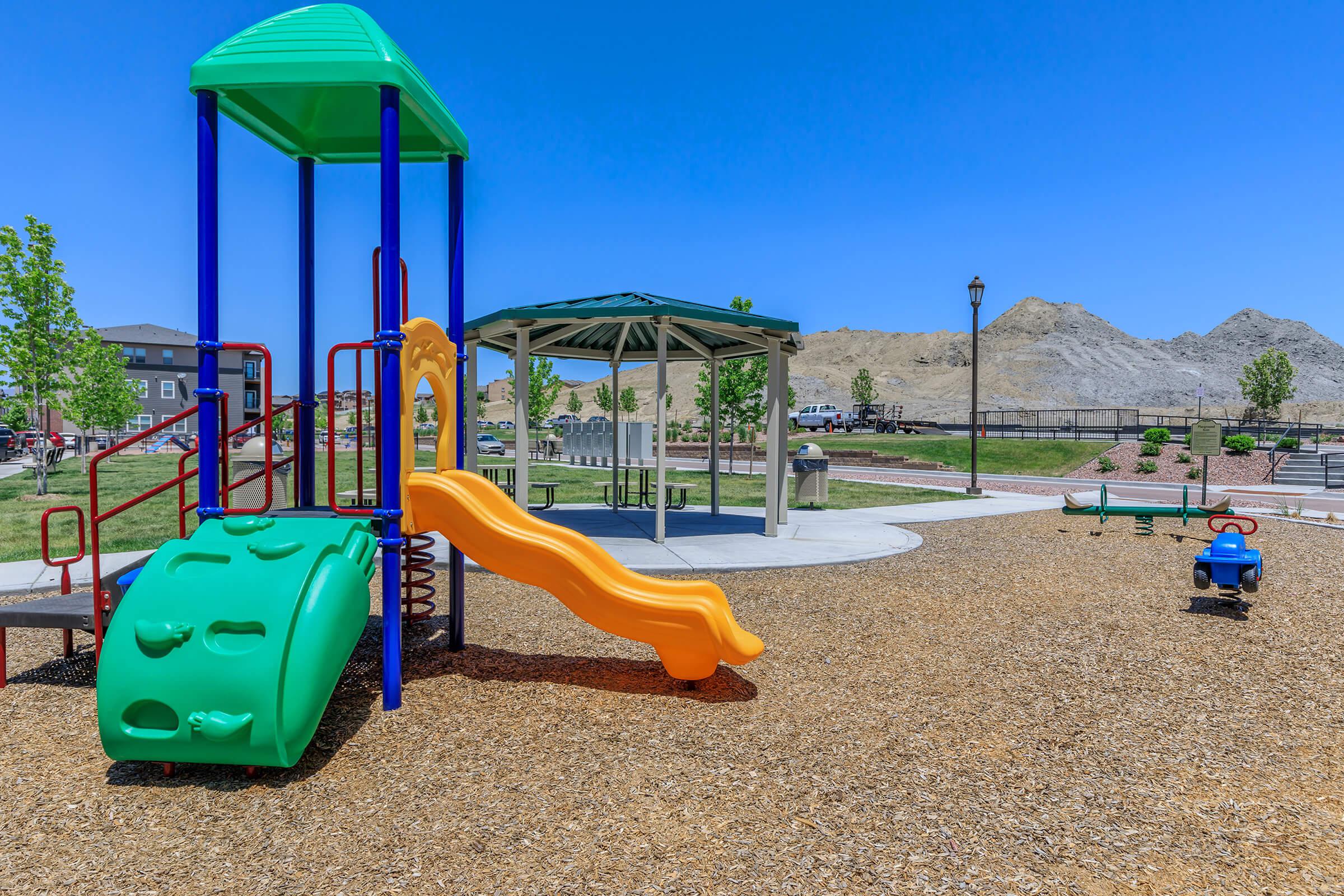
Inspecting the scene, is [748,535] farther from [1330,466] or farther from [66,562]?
[1330,466]

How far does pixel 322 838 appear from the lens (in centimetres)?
310

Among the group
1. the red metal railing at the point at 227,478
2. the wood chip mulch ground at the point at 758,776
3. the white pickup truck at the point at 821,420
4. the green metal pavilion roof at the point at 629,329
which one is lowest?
the wood chip mulch ground at the point at 758,776

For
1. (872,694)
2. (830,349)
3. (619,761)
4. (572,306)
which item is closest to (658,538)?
(572,306)

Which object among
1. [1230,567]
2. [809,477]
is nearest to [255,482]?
[809,477]

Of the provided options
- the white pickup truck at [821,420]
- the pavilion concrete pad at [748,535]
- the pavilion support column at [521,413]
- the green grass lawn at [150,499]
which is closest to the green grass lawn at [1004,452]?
the green grass lawn at [150,499]

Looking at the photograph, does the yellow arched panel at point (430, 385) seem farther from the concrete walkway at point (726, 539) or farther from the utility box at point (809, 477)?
the utility box at point (809, 477)

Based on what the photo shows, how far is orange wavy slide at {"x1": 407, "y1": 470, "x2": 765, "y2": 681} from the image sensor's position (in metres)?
4.77

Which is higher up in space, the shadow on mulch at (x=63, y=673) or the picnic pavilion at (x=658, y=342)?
the picnic pavilion at (x=658, y=342)

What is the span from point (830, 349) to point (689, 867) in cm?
18323

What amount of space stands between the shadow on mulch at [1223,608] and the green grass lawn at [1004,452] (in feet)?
75.1

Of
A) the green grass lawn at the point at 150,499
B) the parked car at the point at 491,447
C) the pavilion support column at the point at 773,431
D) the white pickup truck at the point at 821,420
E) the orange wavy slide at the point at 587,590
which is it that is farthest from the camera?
the white pickup truck at the point at 821,420

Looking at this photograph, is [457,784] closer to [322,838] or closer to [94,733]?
[322,838]

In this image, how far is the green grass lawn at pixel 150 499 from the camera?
10.9 meters

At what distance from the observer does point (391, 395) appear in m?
4.51
